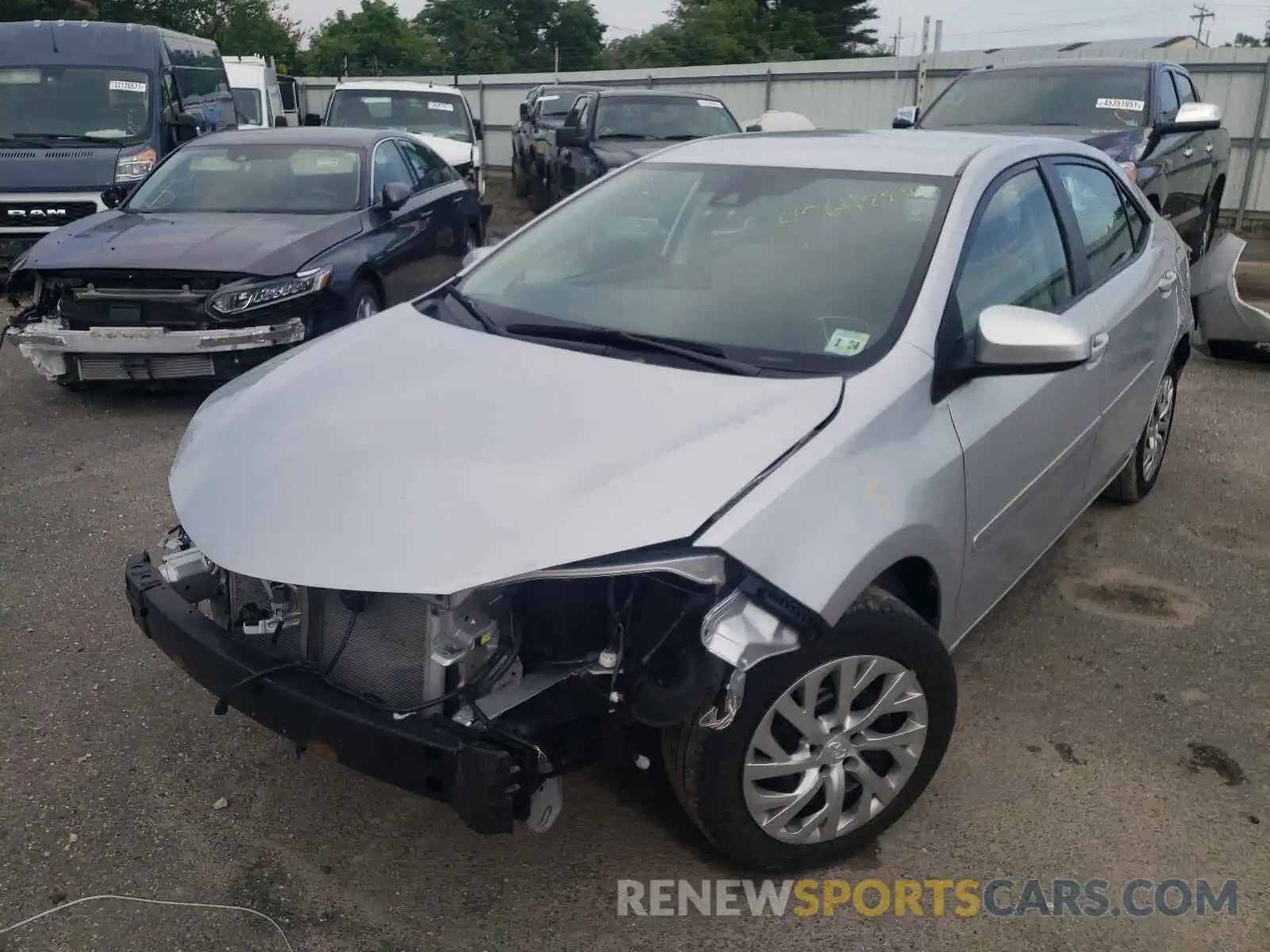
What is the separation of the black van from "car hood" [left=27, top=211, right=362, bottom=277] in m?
2.39

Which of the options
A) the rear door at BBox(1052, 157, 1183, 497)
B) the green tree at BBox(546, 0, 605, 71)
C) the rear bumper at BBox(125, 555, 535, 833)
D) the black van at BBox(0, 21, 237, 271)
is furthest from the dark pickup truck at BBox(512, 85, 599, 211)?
the green tree at BBox(546, 0, 605, 71)

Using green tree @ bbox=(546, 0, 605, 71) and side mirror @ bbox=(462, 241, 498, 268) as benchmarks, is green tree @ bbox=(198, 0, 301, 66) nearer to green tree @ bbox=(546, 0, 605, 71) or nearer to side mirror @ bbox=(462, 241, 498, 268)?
green tree @ bbox=(546, 0, 605, 71)

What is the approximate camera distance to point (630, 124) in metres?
11.1

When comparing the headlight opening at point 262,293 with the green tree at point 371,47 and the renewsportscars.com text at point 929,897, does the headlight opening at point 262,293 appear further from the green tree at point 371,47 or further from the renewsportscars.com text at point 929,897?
the green tree at point 371,47

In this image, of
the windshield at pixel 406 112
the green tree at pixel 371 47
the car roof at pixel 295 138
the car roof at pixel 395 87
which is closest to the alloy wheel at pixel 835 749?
the car roof at pixel 295 138

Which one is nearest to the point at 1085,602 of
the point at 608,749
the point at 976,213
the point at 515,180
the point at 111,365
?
the point at 976,213

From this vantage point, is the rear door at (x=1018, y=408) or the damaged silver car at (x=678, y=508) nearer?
the damaged silver car at (x=678, y=508)

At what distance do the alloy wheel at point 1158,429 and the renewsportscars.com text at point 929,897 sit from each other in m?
2.52

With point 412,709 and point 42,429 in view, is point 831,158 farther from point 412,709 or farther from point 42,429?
point 42,429

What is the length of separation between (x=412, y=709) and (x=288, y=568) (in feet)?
1.30

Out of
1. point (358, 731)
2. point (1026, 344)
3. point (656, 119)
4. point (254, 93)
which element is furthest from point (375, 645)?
point (254, 93)

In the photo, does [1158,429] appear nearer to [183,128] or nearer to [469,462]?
[469,462]

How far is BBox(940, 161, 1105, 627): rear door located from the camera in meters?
2.95

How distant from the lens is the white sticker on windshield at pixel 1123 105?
26.6 feet
